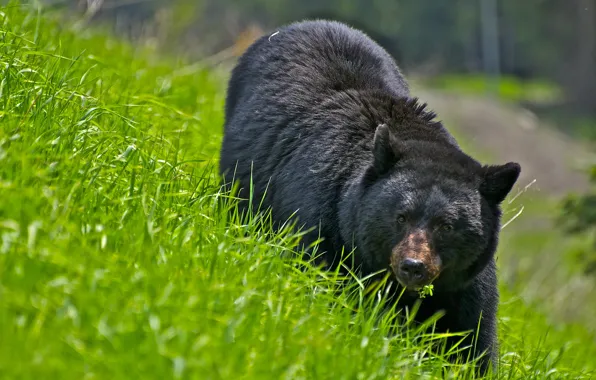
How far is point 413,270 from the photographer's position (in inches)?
185

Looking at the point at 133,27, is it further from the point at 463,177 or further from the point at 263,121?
the point at 463,177

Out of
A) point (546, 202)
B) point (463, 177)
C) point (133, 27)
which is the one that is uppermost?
point (463, 177)

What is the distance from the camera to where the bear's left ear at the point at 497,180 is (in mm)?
5188

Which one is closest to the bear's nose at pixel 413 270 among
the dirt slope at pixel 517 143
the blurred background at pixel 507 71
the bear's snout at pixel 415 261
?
the bear's snout at pixel 415 261

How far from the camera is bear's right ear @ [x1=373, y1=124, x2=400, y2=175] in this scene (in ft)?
16.8

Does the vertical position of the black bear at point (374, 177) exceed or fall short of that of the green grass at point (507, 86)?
it exceeds it

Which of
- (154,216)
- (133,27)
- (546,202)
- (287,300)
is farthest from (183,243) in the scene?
(546,202)

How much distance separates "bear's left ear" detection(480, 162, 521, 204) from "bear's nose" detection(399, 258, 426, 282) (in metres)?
0.72

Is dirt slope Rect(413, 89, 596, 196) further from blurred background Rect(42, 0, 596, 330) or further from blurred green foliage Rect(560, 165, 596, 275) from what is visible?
blurred green foliage Rect(560, 165, 596, 275)

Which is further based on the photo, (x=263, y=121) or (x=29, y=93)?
(x=263, y=121)

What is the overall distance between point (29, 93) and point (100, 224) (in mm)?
1105

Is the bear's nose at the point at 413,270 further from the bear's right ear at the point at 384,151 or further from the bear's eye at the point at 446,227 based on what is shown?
the bear's right ear at the point at 384,151

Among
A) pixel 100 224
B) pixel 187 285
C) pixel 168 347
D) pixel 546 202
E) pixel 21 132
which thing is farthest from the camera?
pixel 546 202

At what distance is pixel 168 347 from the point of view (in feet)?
11.2
